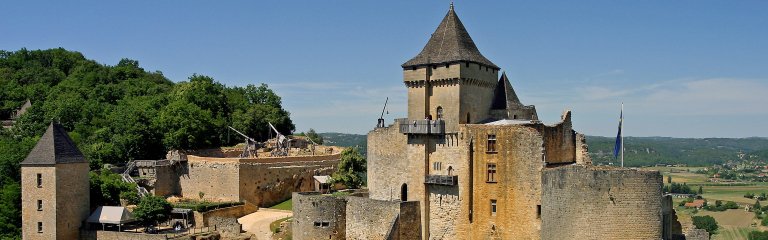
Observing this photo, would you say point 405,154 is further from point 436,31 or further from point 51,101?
point 51,101

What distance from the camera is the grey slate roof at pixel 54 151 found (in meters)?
40.8

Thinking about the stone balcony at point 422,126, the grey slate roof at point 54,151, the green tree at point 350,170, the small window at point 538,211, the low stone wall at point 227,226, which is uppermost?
the stone balcony at point 422,126

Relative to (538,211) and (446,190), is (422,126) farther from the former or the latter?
(538,211)

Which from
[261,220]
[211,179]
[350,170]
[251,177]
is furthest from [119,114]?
[350,170]

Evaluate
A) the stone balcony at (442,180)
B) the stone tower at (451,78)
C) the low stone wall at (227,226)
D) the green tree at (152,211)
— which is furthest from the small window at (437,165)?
the green tree at (152,211)

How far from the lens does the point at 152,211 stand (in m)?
42.9

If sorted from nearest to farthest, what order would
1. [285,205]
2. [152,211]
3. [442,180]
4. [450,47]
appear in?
[442,180] < [450,47] < [152,211] < [285,205]

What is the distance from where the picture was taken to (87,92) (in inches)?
2953

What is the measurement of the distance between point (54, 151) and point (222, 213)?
10415 millimetres

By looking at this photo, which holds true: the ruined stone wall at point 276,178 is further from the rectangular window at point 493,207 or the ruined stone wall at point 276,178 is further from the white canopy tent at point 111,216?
the rectangular window at point 493,207

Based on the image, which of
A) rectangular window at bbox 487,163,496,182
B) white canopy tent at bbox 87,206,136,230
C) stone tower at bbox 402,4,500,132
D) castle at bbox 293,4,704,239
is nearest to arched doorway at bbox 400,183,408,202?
castle at bbox 293,4,704,239

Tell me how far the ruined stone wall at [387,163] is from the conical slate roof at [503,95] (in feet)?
16.9

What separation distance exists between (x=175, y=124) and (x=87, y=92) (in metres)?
23.4

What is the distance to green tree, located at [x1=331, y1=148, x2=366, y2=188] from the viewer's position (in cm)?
4603
